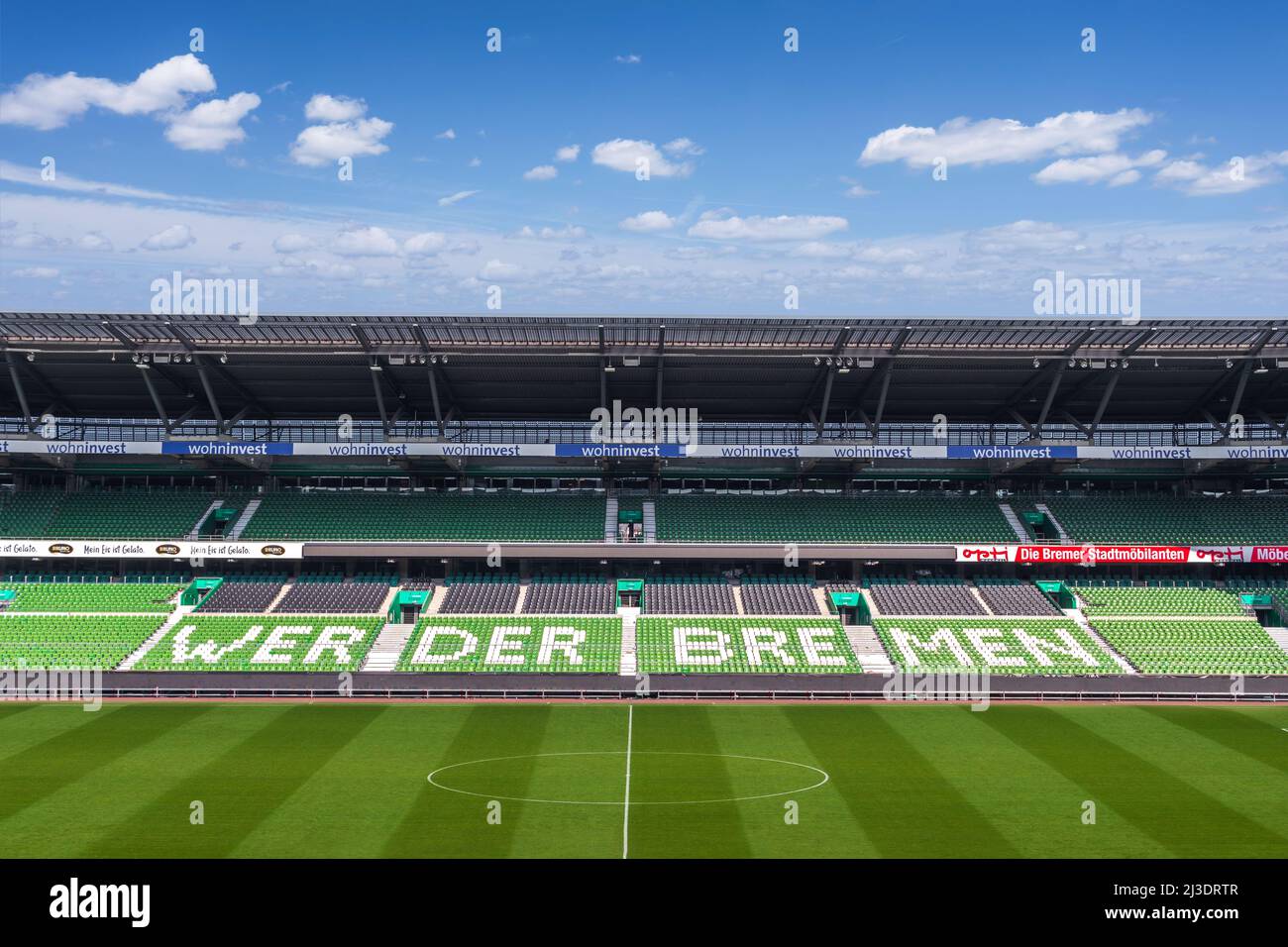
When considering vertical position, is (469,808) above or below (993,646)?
below

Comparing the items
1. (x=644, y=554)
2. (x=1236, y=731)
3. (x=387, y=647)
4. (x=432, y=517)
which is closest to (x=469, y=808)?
(x=387, y=647)

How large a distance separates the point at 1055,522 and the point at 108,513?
56.0 m

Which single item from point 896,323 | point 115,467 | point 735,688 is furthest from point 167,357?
point 896,323

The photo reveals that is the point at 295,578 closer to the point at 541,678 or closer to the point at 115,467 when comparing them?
the point at 115,467

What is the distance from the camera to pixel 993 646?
53.5m

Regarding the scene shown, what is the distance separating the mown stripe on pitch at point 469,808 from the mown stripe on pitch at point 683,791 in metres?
3.33

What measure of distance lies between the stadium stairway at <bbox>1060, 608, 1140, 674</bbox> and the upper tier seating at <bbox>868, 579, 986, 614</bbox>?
4841 mm

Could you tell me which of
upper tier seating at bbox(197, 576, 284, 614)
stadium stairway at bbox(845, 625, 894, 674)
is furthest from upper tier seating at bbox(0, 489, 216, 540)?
stadium stairway at bbox(845, 625, 894, 674)

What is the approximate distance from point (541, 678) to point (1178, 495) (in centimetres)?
4193

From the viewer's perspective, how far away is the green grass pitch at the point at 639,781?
87.9ft

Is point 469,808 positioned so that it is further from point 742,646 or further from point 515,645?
point 742,646

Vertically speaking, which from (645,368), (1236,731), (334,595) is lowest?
(1236,731)

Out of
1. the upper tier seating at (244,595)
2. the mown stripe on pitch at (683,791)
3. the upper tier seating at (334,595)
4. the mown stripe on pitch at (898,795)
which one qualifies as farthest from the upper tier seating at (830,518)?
the upper tier seating at (244,595)

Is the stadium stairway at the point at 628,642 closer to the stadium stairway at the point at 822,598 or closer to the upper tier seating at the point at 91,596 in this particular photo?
the stadium stairway at the point at 822,598
